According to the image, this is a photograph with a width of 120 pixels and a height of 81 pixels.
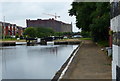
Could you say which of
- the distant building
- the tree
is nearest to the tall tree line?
the tree

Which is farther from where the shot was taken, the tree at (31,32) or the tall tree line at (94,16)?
the tree at (31,32)

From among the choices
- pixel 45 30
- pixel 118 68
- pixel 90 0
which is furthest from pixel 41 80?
pixel 45 30

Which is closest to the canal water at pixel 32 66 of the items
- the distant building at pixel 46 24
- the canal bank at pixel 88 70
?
the canal bank at pixel 88 70

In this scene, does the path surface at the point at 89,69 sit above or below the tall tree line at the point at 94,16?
below

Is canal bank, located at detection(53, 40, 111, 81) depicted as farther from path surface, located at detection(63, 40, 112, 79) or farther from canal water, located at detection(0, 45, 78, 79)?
canal water, located at detection(0, 45, 78, 79)

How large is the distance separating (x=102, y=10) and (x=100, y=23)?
1875 mm

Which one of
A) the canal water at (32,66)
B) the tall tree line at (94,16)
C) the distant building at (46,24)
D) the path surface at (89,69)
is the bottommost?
the canal water at (32,66)

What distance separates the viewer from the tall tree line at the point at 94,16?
16809 millimetres

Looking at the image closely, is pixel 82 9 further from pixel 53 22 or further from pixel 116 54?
pixel 53 22

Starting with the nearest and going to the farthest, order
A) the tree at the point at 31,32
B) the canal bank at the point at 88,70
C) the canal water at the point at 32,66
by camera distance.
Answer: the canal bank at the point at 88,70
the canal water at the point at 32,66
the tree at the point at 31,32

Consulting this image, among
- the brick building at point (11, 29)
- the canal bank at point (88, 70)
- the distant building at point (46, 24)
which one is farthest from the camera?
the distant building at point (46, 24)

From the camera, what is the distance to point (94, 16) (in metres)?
21.3

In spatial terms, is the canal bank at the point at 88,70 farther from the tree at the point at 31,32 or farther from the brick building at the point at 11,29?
the brick building at the point at 11,29

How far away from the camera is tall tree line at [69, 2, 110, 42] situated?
662 inches
